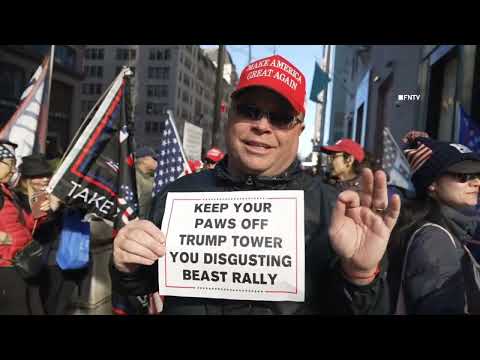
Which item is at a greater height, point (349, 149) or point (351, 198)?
point (349, 149)

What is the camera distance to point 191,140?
721 centimetres

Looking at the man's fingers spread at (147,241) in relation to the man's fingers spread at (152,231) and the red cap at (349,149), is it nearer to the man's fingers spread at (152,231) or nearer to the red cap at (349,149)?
the man's fingers spread at (152,231)

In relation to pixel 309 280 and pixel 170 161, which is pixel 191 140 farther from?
pixel 309 280

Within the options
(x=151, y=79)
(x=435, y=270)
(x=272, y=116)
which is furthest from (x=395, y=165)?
(x=151, y=79)

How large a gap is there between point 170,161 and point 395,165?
2.24 m

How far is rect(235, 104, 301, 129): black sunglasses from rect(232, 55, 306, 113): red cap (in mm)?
48

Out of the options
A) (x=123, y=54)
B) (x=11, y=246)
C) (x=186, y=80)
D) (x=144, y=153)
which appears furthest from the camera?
(x=186, y=80)

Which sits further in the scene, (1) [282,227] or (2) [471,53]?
(2) [471,53]

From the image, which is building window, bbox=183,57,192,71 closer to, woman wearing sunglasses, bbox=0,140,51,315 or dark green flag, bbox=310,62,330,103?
dark green flag, bbox=310,62,330,103

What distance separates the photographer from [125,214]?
3.11 meters
